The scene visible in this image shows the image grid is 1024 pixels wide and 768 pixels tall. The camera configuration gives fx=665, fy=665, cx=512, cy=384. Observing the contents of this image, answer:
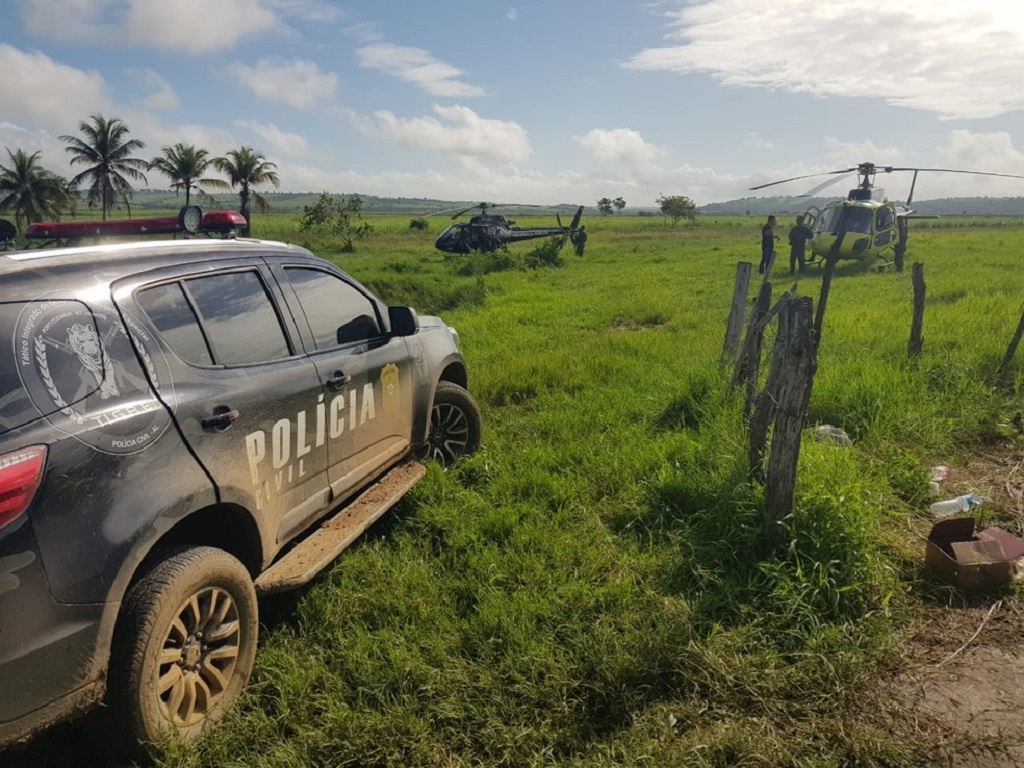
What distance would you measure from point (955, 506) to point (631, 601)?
2.36 meters

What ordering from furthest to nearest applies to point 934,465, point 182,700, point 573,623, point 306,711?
1. point 934,465
2. point 573,623
3. point 306,711
4. point 182,700

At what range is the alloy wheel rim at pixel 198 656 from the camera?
2.25 metres

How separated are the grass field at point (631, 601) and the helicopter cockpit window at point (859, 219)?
12853 millimetres

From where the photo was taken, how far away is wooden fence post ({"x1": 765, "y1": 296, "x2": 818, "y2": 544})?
3412 mm

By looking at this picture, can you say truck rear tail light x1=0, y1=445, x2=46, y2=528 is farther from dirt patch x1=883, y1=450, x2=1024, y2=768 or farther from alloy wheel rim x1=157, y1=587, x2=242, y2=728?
dirt patch x1=883, y1=450, x2=1024, y2=768

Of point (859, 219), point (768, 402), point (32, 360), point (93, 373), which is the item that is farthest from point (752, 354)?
point (859, 219)

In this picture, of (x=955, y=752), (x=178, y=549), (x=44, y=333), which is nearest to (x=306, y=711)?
(x=178, y=549)

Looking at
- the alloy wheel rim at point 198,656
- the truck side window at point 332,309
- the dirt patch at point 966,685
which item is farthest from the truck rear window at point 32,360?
the dirt patch at point 966,685

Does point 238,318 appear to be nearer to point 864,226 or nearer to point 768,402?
point 768,402

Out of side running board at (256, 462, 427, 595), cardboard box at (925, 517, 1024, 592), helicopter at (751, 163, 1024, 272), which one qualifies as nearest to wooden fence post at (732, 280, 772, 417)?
cardboard box at (925, 517, 1024, 592)

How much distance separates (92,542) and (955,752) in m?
2.91

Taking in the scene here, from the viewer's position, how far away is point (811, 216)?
19594mm

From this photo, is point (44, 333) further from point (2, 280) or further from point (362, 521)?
point (362, 521)

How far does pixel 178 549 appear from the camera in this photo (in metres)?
Answer: 2.34
